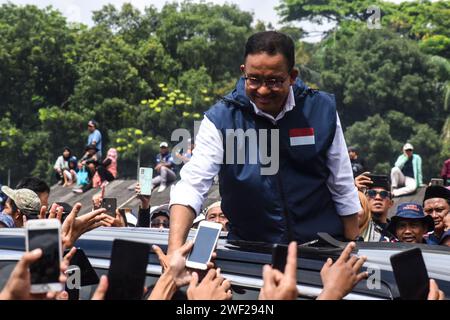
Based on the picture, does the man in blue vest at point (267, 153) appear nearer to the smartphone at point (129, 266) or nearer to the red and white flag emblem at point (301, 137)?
the red and white flag emblem at point (301, 137)

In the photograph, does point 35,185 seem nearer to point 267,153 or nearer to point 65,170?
point 267,153

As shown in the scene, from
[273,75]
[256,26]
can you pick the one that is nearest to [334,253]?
[273,75]

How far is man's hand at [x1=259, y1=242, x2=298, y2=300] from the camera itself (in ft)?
8.25

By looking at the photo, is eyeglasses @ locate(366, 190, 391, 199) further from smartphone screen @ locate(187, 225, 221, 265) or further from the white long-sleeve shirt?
smartphone screen @ locate(187, 225, 221, 265)

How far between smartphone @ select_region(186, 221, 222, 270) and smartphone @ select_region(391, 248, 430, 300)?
2.29 ft

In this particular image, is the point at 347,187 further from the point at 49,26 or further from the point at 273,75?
the point at 49,26

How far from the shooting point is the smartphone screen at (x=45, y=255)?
2496 mm

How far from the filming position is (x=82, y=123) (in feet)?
139

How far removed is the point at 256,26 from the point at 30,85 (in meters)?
12.1

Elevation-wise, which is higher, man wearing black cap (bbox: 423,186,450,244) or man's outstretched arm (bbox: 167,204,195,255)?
man's outstretched arm (bbox: 167,204,195,255)

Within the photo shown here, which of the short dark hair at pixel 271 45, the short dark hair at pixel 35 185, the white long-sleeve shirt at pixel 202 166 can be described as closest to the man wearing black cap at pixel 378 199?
the short dark hair at pixel 35 185

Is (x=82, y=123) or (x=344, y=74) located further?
(x=344, y=74)

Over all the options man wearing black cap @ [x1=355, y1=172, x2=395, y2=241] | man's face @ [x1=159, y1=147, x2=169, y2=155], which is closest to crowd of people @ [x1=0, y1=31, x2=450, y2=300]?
man wearing black cap @ [x1=355, y1=172, x2=395, y2=241]

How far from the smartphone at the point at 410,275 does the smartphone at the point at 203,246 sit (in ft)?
2.29
